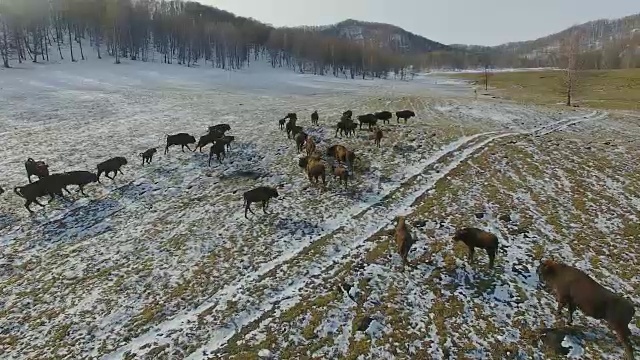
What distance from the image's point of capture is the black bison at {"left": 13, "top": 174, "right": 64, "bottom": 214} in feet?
57.4

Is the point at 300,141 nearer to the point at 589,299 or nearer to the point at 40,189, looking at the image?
the point at 40,189

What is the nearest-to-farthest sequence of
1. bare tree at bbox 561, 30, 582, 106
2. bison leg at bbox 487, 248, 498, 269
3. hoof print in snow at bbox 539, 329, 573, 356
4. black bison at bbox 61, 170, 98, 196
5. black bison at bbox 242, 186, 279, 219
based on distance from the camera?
hoof print in snow at bbox 539, 329, 573, 356 → bison leg at bbox 487, 248, 498, 269 → black bison at bbox 242, 186, 279, 219 → black bison at bbox 61, 170, 98, 196 → bare tree at bbox 561, 30, 582, 106

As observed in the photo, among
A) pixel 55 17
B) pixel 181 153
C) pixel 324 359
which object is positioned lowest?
pixel 324 359

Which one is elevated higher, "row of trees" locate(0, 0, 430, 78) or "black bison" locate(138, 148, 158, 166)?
"row of trees" locate(0, 0, 430, 78)

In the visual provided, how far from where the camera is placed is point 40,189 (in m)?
17.9

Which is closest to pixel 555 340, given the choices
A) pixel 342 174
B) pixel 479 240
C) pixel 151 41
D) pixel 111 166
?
pixel 479 240

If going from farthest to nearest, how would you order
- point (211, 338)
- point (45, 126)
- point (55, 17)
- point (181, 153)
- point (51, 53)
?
point (55, 17)
point (51, 53)
point (45, 126)
point (181, 153)
point (211, 338)

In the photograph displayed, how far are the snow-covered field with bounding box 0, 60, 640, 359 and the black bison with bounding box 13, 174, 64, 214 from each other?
0.51 meters

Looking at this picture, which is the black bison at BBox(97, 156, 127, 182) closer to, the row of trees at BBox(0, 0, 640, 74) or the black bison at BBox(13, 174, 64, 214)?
→ the black bison at BBox(13, 174, 64, 214)

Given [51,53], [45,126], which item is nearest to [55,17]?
[51,53]

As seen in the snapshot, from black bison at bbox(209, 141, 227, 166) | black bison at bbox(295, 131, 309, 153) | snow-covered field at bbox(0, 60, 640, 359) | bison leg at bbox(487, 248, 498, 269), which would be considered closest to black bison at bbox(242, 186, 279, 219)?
snow-covered field at bbox(0, 60, 640, 359)

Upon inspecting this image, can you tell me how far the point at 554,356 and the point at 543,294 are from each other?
2337 mm

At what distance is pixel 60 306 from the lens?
11.4 m

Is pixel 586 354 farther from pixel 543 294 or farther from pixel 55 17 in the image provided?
pixel 55 17
